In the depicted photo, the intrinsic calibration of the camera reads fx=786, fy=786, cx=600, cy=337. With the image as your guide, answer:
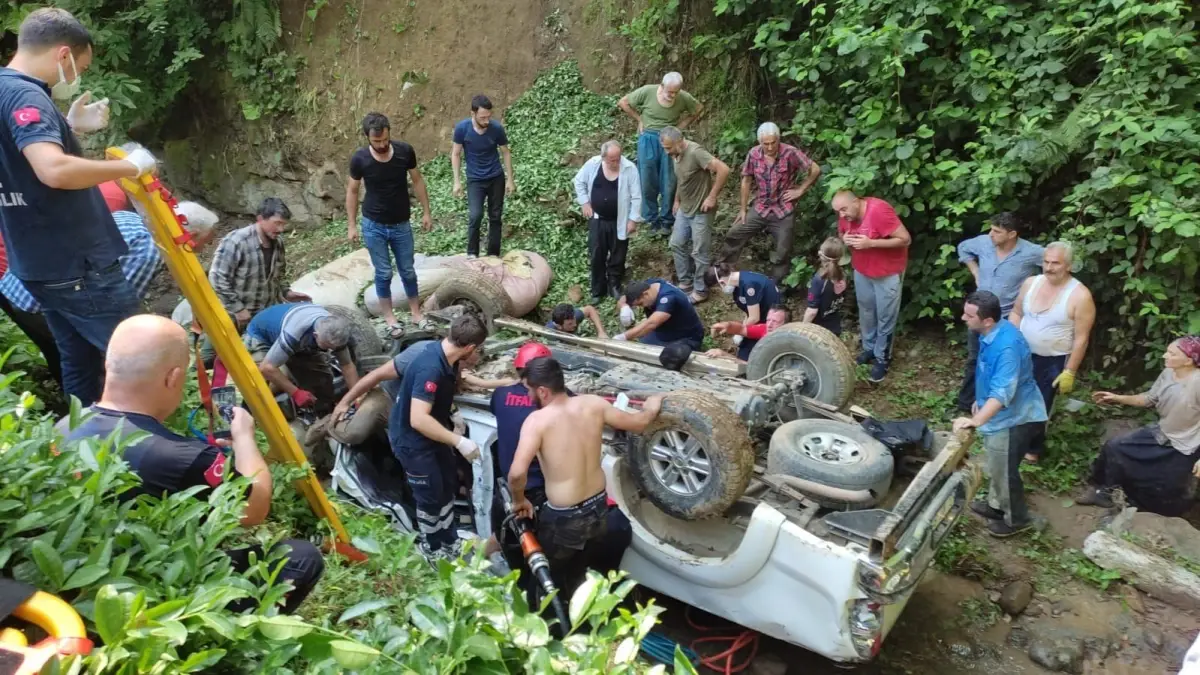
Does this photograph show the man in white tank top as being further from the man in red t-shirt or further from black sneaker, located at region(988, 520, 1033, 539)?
the man in red t-shirt

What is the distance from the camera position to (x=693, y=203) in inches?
330

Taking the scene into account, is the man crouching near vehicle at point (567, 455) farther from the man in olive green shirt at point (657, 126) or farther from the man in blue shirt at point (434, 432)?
the man in olive green shirt at point (657, 126)

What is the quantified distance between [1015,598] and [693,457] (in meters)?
2.48

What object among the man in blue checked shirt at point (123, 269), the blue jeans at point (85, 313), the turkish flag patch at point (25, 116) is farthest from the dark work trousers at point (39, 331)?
the turkish flag patch at point (25, 116)

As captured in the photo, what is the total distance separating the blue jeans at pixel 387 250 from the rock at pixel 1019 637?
5.58 m

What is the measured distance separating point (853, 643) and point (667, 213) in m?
6.24

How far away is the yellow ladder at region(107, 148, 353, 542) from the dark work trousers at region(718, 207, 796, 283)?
19.3ft

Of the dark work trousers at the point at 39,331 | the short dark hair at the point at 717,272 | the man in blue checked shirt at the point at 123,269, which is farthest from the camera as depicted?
the short dark hair at the point at 717,272

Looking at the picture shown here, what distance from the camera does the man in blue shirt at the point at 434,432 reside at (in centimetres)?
471

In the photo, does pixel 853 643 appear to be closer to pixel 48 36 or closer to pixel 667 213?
pixel 48 36

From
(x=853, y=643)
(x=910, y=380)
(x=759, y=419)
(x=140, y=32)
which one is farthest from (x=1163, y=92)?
(x=140, y=32)

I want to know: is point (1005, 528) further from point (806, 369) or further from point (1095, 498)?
point (806, 369)

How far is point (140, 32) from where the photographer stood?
38.9 feet

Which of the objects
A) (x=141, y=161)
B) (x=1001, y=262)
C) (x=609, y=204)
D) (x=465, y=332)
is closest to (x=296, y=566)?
(x=141, y=161)
